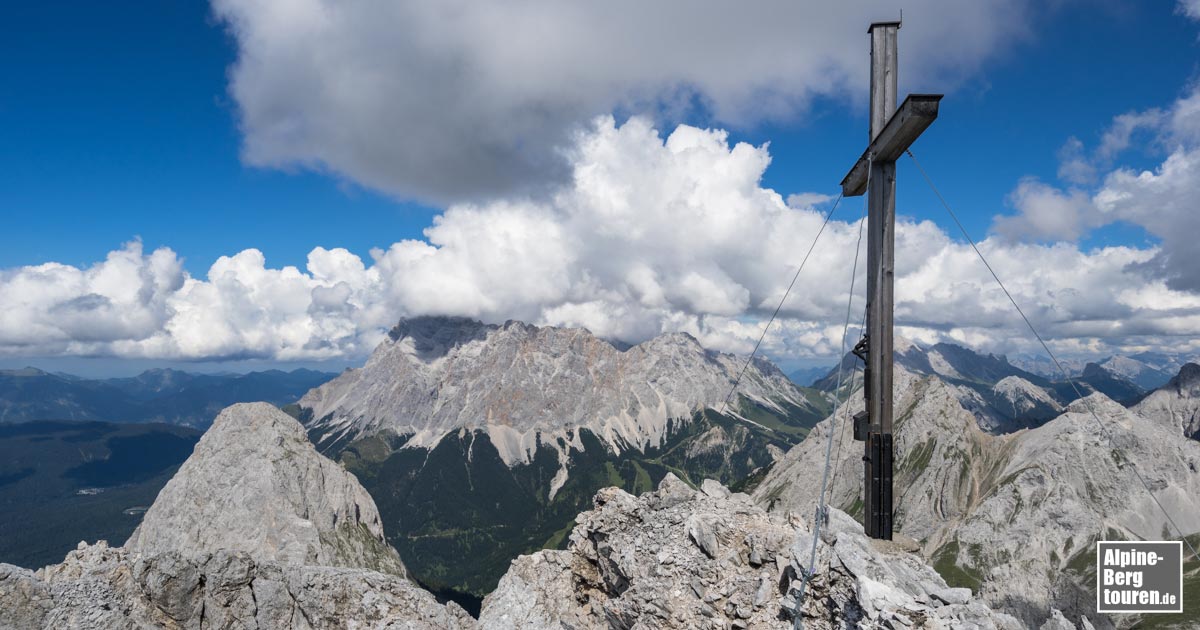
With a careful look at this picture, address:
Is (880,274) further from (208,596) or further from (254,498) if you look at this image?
(254,498)

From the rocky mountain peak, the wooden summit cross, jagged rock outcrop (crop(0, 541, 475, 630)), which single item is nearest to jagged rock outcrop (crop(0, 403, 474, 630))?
jagged rock outcrop (crop(0, 541, 475, 630))

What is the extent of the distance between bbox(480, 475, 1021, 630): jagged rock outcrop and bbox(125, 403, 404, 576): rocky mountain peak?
4994 inches

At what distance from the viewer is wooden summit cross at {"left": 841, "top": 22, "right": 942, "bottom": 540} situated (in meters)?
9.87

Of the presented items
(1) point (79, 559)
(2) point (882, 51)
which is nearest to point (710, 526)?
(2) point (882, 51)

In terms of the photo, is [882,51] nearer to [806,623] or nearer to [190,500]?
[806,623]

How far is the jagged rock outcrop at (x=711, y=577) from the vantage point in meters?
11.2

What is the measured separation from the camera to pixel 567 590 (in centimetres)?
2048

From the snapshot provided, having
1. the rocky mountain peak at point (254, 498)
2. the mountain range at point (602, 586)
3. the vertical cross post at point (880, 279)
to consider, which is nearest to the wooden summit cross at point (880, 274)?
the vertical cross post at point (880, 279)

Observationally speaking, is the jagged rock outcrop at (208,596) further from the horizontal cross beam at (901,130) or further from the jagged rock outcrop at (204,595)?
the horizontal cross beam at (901,130)

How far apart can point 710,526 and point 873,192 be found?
11.4 metres

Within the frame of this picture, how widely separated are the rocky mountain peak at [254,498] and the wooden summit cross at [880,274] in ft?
462

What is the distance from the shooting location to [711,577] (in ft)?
51.4

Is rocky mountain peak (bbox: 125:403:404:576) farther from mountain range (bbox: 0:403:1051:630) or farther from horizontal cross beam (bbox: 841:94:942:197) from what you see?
horizontal cross beam (bbox: 841:94:942:197)

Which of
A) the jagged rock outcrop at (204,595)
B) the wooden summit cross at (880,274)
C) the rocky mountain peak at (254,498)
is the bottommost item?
the rocky mountain peak at (254,498)
